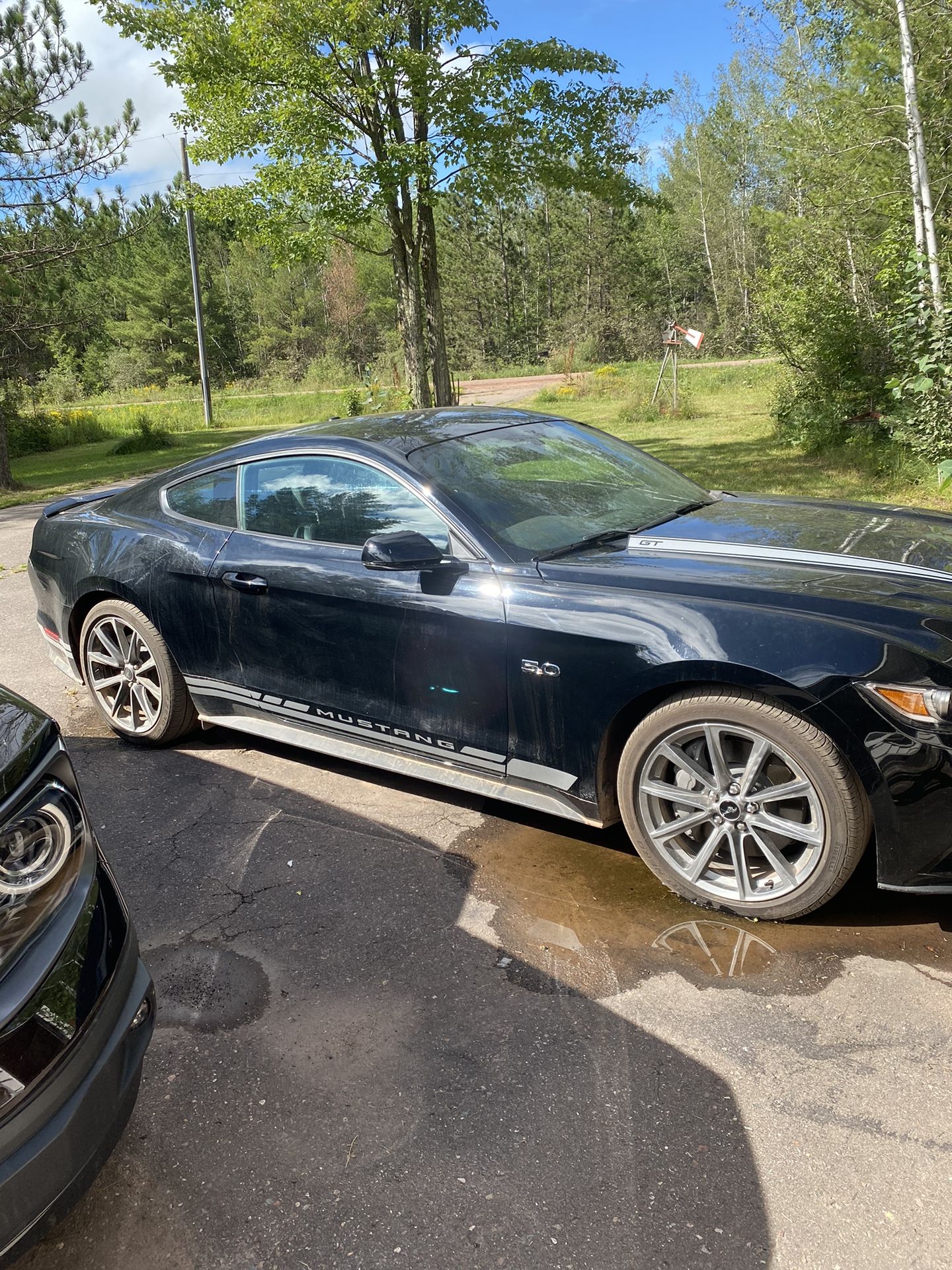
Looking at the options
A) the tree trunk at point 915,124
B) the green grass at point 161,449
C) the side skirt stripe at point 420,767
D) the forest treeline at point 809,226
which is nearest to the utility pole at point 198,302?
the green grass at point 161,449

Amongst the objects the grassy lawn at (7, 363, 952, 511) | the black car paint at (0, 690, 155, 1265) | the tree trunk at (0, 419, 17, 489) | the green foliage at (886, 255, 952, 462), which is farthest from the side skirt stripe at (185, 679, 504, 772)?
the tree trunk at (0, 419, 17, 489)

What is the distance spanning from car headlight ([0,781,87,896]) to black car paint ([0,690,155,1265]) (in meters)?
0.03

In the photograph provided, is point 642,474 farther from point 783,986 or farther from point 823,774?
point 783,986

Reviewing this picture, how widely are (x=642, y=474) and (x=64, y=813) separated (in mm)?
2921

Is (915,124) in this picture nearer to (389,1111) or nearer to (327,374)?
(389,1111)

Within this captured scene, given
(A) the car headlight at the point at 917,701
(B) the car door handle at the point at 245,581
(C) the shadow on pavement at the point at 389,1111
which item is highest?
(B) the car door handle at the point at 245,581

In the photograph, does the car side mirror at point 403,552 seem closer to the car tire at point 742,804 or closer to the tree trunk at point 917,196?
the car tire at point 742,804

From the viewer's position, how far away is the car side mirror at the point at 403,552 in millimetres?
3133

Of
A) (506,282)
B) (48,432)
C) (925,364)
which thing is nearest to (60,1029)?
(925,364)

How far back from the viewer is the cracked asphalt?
1.89 metres

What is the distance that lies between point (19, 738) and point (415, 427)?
2391 mm

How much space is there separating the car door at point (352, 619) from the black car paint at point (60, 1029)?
4.69 feet

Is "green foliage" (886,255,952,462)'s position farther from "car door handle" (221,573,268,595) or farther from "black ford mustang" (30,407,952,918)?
"car door handle" (221,573,268,595)

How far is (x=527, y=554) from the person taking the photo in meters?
3.22
